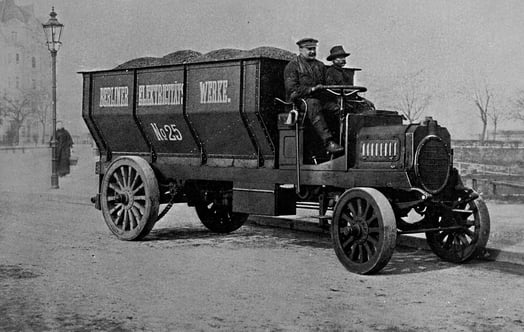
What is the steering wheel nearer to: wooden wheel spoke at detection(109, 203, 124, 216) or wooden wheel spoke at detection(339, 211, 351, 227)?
wooden wheel spoke at detection(339, 211, 351, 227)

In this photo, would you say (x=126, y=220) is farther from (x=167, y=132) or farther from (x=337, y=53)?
(x=337, y=53)

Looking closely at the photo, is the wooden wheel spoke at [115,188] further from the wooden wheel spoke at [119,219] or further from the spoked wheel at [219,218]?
the spoked wheel at [219,218]

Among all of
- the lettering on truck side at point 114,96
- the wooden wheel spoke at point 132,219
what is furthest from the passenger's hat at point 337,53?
the wooden wheel spoke at point 132,219

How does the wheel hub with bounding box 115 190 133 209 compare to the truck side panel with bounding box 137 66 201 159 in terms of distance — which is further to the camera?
the wheel hub with bounding box 115 190 133 209

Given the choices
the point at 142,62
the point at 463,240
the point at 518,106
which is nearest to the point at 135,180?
the point at 142,62

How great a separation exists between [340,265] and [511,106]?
1496 inches

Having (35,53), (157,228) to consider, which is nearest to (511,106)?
(35,53)

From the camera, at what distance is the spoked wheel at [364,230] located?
7.59 m

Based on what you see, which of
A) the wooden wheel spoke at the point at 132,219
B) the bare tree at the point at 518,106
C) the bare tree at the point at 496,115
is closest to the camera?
the wooden wheel spoke at the point at 132,219

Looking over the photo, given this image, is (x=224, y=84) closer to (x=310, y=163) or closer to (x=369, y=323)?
(x=310, y=163)

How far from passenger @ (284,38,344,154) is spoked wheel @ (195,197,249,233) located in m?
2.87

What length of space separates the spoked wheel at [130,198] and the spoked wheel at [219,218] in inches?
44.5

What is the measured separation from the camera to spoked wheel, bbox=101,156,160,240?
10.1 meters

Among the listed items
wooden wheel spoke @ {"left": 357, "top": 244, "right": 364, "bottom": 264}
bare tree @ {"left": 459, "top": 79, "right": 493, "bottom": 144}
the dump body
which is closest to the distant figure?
the dump body
